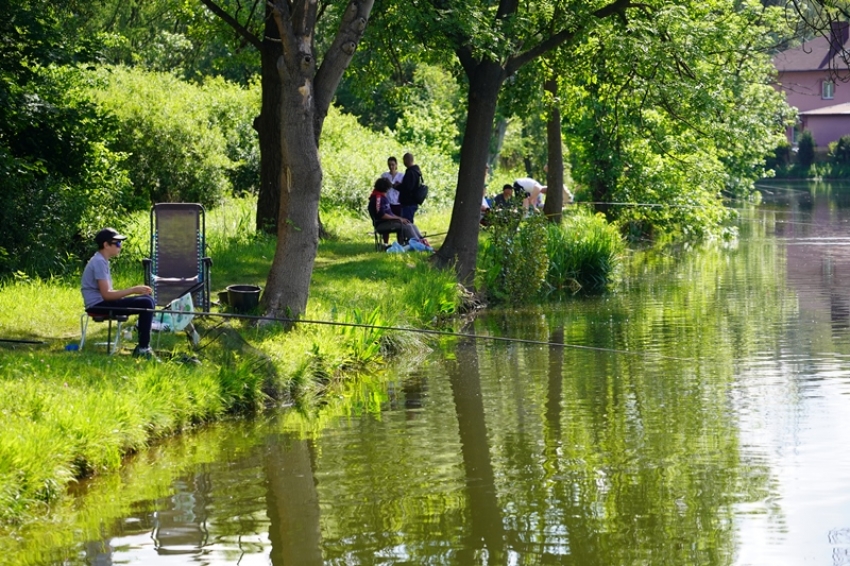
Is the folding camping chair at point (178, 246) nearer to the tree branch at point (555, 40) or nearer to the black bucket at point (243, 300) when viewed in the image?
the black bucket at point (243, 300)

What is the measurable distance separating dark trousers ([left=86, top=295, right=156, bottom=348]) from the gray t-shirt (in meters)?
0.09

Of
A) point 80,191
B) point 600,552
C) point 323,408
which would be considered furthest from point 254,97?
point 600,552

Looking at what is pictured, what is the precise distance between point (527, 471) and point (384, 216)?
1186 cm

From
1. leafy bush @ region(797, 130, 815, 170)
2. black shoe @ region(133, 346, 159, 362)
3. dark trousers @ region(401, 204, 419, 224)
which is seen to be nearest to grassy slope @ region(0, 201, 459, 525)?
black shoe @ region(133, 346, 159, 362)

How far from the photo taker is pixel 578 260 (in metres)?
22.6

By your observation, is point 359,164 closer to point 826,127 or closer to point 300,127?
point 300,127

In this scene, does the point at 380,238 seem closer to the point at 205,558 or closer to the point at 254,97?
the point at 254,97

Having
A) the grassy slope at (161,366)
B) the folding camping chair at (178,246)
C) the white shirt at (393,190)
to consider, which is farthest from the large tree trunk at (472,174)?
the folding camping chair at (178,246)

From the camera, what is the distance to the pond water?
25.6ft

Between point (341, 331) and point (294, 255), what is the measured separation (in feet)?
3.24

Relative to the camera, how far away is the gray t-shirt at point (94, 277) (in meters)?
11.8

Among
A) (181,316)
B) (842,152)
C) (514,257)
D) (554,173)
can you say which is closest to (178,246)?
(181,316)

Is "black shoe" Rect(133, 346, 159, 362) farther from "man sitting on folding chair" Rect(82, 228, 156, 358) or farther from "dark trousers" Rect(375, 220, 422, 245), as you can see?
"dark trousers" Rect(375, 220, 422, 245)

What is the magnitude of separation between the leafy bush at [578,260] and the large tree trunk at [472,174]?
233 cm
